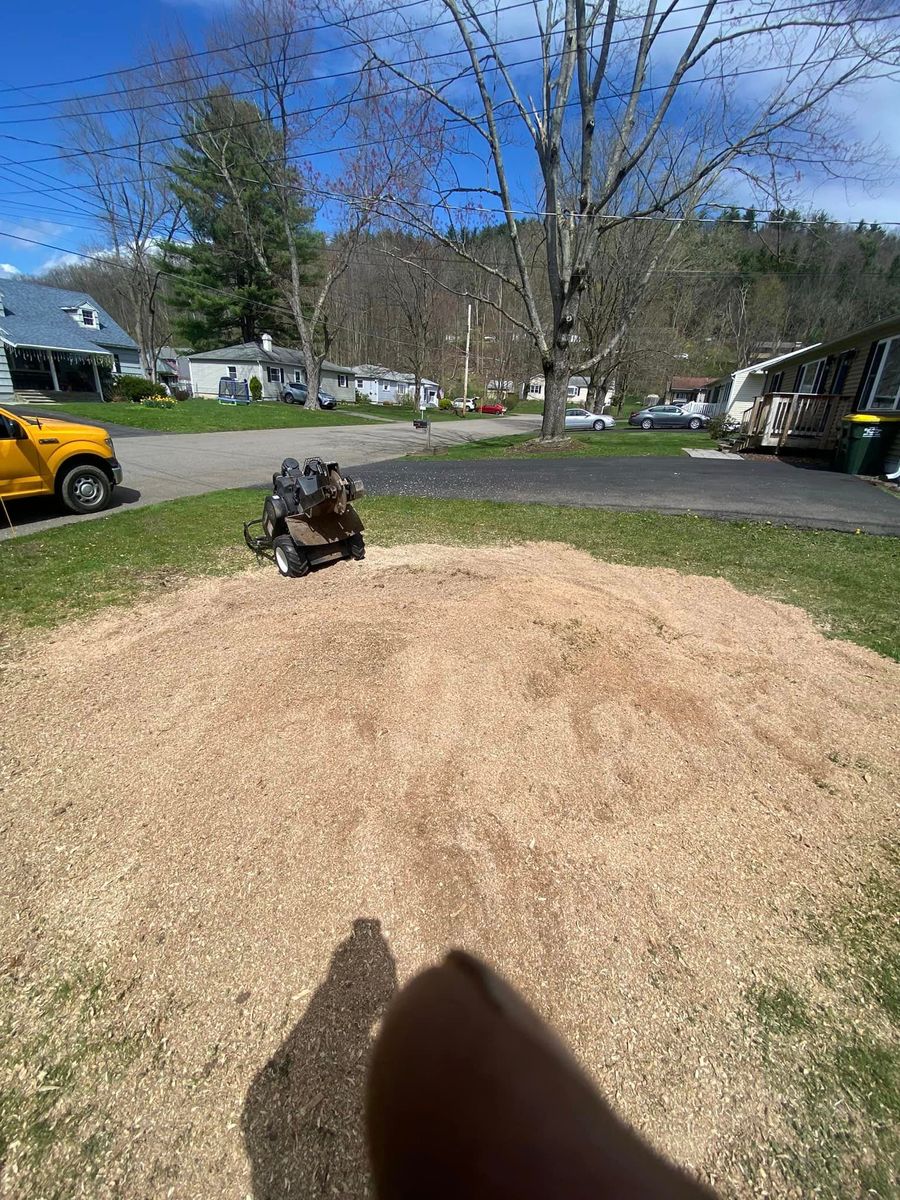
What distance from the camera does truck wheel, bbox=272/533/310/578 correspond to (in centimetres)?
516

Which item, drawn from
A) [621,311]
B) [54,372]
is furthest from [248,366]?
[621,311]

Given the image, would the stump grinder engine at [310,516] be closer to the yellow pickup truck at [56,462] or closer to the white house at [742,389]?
the yellow pickup truck at [56,462]

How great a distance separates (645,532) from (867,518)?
164 inches

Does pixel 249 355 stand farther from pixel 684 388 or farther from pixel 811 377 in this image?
pixel 684 388

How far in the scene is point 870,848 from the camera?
2330 millimetres

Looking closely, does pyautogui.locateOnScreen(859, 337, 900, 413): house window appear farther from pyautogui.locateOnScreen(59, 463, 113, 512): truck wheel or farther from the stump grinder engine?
pyautogui.locateOnScreen(59, 463, 113, 512): truck wheel

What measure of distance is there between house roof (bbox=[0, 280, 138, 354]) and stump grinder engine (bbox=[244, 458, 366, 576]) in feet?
104

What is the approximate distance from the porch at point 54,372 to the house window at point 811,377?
36.0m

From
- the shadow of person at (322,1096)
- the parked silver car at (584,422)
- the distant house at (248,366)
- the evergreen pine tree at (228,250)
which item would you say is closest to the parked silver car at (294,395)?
the distant house at (248,366)

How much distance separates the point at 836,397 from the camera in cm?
1580

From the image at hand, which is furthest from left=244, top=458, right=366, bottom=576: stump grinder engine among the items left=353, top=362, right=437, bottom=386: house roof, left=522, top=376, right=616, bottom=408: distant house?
left=522, top=376, right=616, bottom=408: distant house

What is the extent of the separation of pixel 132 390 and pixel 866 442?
1370 inches

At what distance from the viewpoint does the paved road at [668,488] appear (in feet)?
29.1

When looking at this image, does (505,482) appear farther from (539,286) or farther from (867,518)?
(539,286)
